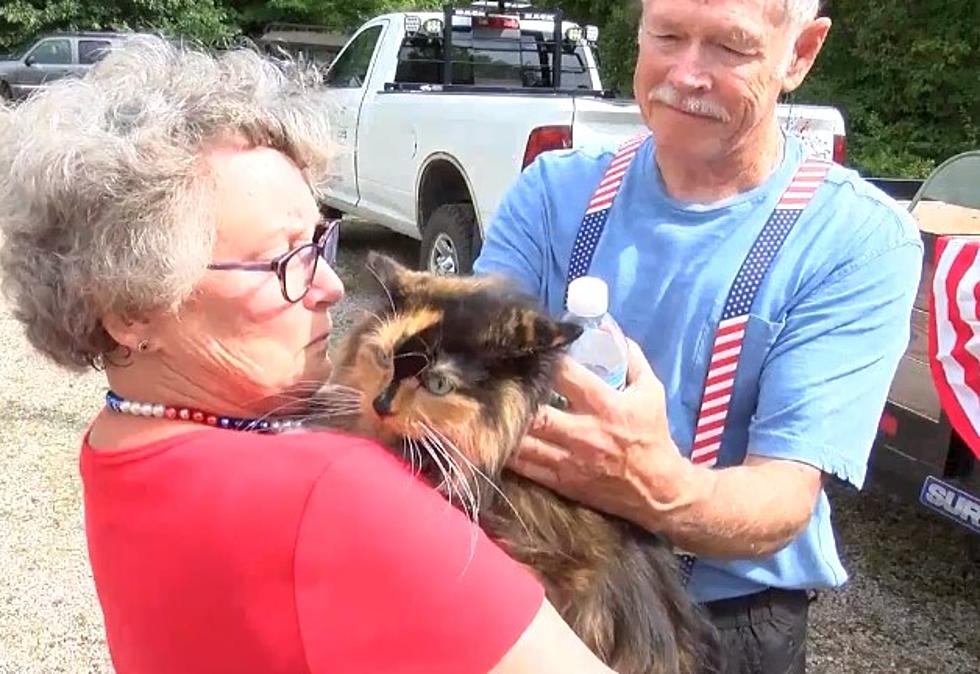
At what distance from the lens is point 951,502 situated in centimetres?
426

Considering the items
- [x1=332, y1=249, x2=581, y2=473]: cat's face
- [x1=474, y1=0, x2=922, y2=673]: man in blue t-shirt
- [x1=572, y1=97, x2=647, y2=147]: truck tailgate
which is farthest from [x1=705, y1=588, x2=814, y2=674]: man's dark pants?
[x1=572, y1=97, x2=647, y2=147]: truck tailgate

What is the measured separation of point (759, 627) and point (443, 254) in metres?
6.90

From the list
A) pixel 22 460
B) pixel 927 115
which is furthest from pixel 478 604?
pixel 927 115

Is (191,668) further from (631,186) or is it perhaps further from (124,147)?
(631,186)

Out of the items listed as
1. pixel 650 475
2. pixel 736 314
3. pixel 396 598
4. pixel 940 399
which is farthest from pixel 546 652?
pixel 940 399

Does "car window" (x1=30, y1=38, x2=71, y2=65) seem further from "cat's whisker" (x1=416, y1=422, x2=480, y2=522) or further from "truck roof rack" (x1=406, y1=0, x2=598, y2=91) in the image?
"cat's whisker" (x1=416, y1=422, x2=480, y2=522)

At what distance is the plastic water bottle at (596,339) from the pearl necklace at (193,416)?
18.4 inches

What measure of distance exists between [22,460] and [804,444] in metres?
5.62

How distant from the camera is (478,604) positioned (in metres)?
1.37

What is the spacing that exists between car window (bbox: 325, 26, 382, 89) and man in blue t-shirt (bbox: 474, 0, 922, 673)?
8.77m

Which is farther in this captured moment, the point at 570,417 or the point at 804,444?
the point at 804,444

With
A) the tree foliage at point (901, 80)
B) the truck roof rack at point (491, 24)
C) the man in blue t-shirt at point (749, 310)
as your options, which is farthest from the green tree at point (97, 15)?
the man in blue t-shirt at point (749, 310)

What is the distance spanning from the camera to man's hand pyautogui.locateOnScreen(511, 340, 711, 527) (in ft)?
5.49

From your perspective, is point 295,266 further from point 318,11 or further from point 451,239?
point 318,11
